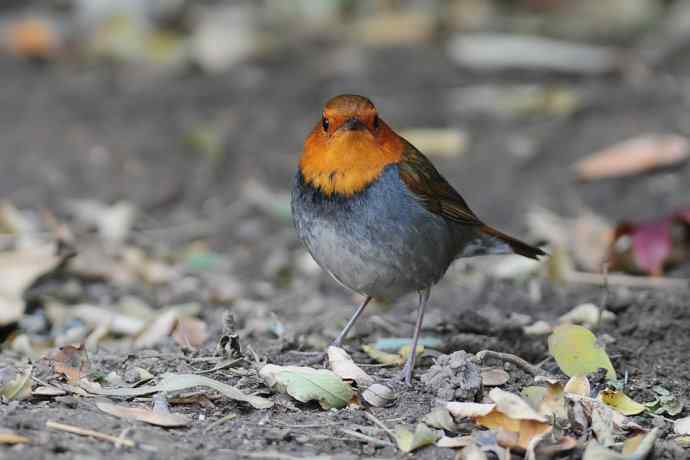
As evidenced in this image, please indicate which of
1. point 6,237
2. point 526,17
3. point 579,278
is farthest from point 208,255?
point 526,17

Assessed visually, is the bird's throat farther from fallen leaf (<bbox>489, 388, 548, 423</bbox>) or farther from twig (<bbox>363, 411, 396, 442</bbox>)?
fallen leaf (<bbox>489, 388, 548, 423</bbox>)

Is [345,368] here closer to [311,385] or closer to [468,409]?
[311,385]

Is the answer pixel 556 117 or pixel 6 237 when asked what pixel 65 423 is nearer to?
pixel 6 237

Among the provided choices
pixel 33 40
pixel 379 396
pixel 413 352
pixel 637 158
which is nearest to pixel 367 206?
pixel 413 352

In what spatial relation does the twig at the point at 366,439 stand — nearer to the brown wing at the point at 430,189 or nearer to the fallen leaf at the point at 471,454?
the fallen leaf at the point at 471,454

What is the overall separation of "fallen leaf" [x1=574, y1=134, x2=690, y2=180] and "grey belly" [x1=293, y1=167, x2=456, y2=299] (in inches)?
111

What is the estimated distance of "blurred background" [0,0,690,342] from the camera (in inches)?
256

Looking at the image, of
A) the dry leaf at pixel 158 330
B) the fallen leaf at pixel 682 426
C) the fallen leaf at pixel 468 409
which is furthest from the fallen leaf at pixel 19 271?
the fallen leaf at pixel 682 426

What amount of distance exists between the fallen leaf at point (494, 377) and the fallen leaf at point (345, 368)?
407 mm

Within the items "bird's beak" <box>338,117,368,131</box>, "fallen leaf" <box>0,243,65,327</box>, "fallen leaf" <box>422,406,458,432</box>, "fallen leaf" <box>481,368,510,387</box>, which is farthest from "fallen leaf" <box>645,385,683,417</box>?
"fallen leaf" <box>0,243,65,327</box>

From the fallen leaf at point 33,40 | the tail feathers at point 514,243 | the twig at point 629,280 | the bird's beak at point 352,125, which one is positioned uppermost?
the fallen leaf at point 33,40

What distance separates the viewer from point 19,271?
5395mm

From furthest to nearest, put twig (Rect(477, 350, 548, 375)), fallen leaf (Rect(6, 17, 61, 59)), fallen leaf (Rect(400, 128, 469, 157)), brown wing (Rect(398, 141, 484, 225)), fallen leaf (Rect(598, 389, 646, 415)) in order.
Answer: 1. fallen leaf (Rect(6, 17, 61, 59))
2. fallen leaf (Rect(400, 128, 469, 157))
3. brown wing (Rect(398, 141, 484, 225))
4. twig (Rect(477, 350, 548, 375))
5. fallen leaf (Rect(598, 389, 646, 415))

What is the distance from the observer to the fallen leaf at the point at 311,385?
12.6 feet
